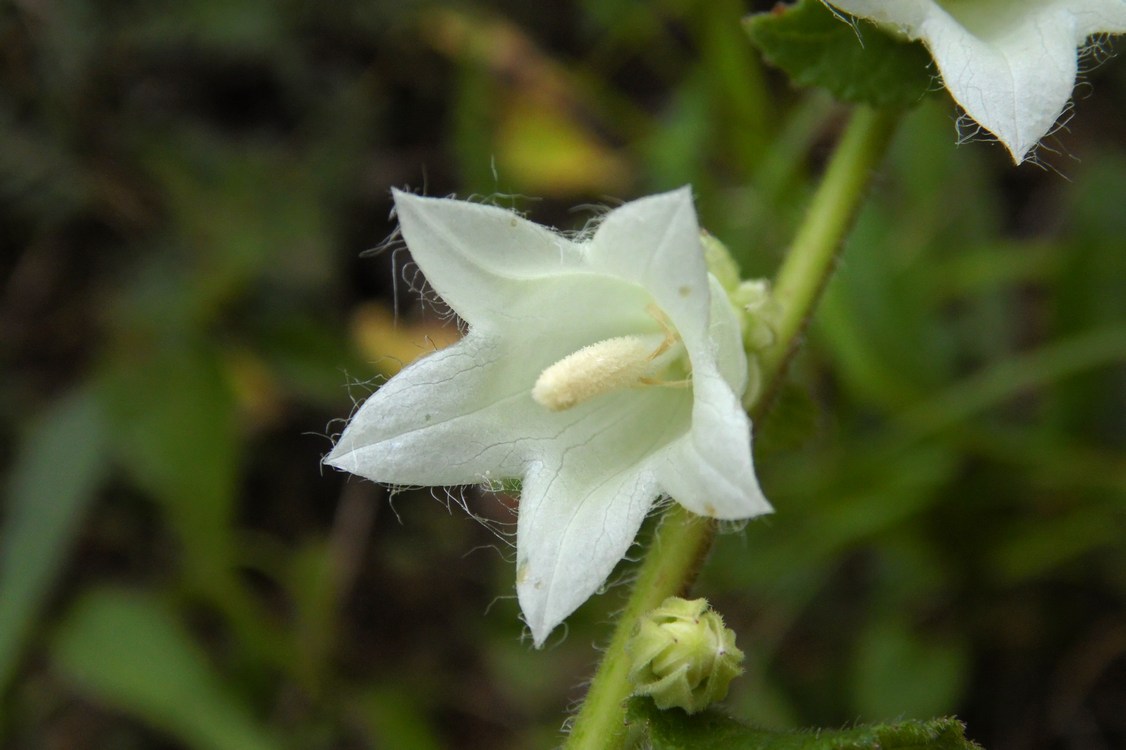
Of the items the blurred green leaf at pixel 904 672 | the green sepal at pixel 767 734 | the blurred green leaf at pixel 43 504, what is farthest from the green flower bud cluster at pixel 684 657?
the blurred green leaf at pixel 43 504

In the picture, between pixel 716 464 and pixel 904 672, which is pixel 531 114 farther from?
pixel 716 464

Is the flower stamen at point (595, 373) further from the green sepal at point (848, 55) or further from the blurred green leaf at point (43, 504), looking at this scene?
the blurred green leaf at point (43, 504)

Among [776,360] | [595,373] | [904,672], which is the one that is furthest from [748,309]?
[904,672]

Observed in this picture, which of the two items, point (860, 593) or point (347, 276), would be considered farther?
point (347, 276)

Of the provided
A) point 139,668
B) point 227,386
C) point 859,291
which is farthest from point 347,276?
point 859,291

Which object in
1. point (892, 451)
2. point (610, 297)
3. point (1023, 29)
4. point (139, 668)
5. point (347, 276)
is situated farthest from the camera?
point (347, 276)

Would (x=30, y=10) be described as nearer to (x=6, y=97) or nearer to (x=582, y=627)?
(x=6, y=97)

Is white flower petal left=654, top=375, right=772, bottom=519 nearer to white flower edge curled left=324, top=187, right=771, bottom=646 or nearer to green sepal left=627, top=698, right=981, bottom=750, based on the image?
white flower edge curled left=324, top=187, right=771, bottom=646
